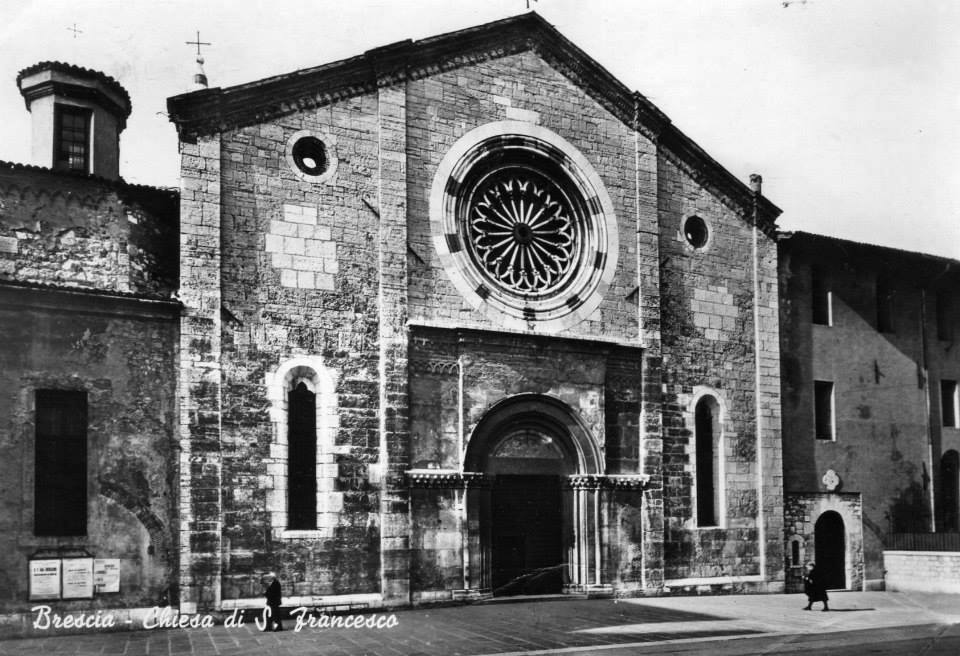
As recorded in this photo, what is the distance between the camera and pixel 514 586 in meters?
20.0

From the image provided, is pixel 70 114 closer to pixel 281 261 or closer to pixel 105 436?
pixel 281 261

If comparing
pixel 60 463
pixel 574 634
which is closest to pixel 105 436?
pixel 60 463

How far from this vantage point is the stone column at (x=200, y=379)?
657 inches

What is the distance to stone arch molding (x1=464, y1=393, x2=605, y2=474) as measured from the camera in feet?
64.5

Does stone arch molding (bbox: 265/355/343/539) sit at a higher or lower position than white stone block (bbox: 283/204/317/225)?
lower

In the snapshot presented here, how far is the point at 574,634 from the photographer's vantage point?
15.8 m

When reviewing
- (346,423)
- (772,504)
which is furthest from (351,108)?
(772,504)

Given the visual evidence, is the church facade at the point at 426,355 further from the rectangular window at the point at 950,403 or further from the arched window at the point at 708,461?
the rectangular window at the point at 950,403

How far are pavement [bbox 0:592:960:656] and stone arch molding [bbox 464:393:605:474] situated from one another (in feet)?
8.75

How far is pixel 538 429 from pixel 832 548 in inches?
341

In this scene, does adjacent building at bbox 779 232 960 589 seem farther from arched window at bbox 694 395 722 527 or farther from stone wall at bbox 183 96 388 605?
stone wall at bbox 183 96 388 605

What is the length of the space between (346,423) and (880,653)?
9273 millimetres

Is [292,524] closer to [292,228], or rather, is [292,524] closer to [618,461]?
[292,228]

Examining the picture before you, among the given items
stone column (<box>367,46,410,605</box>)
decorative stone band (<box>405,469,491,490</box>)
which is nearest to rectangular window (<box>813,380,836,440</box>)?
decorative stone band (<box>405,469,491,490</box>)
